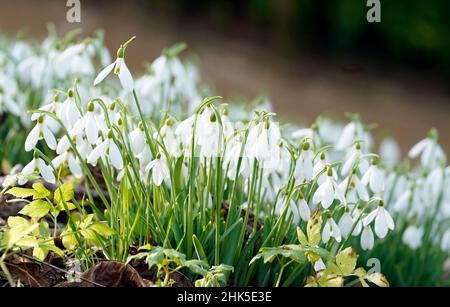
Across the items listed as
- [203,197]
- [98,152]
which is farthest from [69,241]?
[203,197]

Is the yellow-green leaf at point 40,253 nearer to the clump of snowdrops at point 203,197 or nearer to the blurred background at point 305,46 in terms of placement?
the clump of snowdrops at point 203,197

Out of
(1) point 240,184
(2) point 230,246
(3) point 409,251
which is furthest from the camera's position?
(3) point 409,251

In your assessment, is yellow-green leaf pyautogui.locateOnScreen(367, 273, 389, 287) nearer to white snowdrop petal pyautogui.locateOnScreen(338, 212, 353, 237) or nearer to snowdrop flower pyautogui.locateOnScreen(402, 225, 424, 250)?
white snowdrop petal pyautogui.locateOnScreen(338, 212, 353, 237)

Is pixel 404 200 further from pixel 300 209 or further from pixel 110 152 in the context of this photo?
pixel 110 152

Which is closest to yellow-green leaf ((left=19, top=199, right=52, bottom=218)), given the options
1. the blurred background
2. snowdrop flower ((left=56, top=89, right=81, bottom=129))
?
snowdrop flower ((left=56, top=89, right=81, bottom=129))

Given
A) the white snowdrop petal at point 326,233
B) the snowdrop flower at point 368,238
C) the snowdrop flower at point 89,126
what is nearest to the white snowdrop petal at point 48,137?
the snowdrop flower at point 89,126
